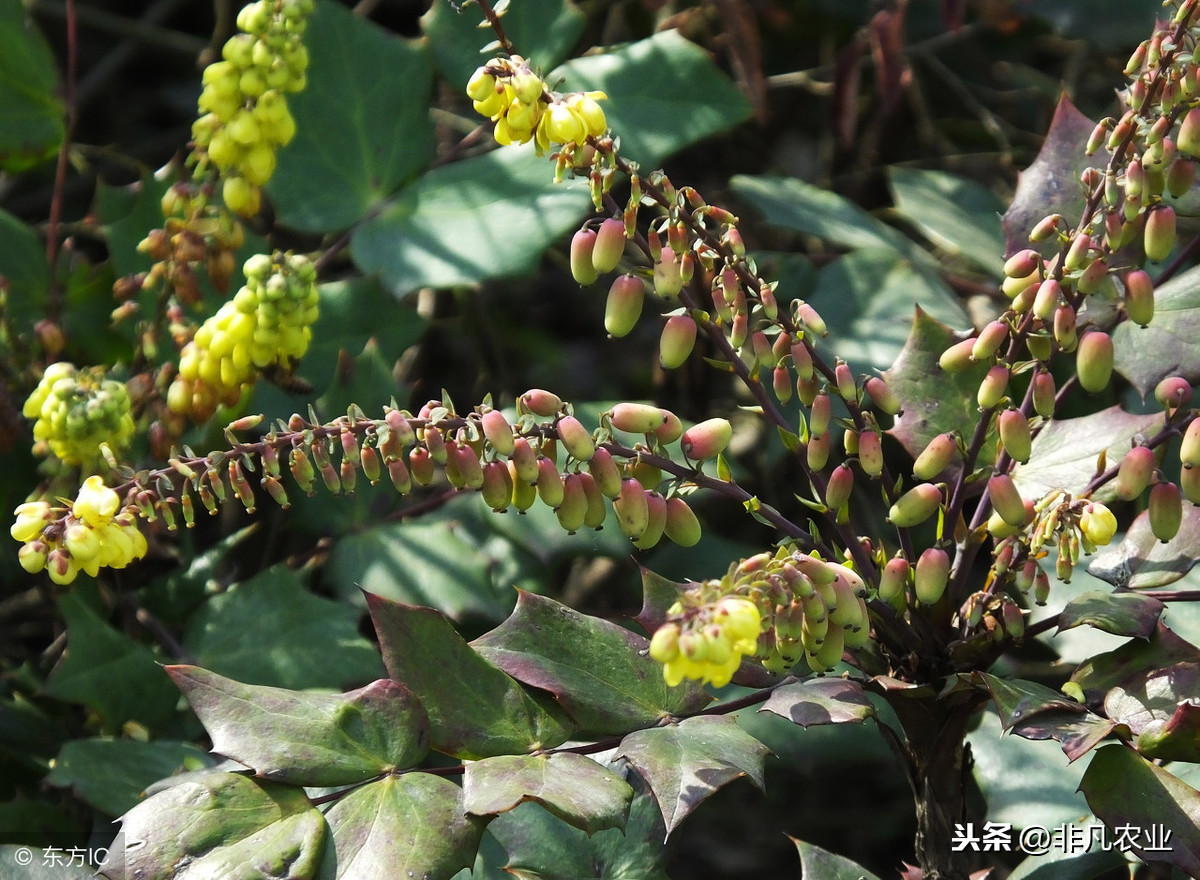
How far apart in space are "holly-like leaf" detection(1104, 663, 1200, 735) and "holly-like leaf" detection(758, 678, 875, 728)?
185mm

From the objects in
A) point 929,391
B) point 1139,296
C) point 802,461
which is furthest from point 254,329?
point 1139,296

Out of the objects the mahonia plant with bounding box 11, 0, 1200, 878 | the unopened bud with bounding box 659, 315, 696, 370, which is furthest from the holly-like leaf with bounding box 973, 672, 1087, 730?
the unopened bud with bounding box 659, 315, 696, 370

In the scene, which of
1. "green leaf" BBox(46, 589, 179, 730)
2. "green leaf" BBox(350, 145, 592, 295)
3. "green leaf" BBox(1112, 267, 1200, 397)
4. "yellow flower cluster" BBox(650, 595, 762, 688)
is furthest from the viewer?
"green leaf" BBox(350, 145, 592, 295)

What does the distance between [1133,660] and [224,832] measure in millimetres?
686

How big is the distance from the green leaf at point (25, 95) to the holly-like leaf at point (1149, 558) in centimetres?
128

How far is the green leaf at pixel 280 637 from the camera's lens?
3.85ft

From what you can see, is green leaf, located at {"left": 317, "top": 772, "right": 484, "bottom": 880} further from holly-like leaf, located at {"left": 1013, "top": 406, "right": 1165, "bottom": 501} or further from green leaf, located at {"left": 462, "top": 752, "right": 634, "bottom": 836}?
holly-like leaf, located at {"left": 1013, "top": 406, "right": 1165, "bottom": 501}

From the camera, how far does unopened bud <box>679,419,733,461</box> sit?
800 mm

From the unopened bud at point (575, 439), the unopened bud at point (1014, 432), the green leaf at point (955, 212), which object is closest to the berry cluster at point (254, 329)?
the unopened bud at point (575, 439)

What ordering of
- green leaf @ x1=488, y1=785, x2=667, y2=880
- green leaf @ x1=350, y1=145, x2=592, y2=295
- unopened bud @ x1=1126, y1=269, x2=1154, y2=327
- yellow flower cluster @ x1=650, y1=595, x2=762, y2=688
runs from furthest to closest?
green leaf @ x1=350, y1=145, x2=592, y2=295, green leaf @ x1=488, y1=785, x2=667, y2=880, unopened bud @ x1=1126, y1=269, x2=1154, y2=327, yellow flower cluster @ x1=650, y1=595, x2=762, y2=688

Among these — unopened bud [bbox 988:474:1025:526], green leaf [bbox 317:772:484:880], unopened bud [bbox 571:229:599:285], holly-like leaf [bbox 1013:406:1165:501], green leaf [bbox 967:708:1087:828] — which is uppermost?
unopened bud [bbox 571:229:599:285]

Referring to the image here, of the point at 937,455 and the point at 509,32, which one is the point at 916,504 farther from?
the point at 509,32

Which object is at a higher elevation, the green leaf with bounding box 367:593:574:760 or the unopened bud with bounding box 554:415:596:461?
the unopened bud with bounding box 554:415:596:461

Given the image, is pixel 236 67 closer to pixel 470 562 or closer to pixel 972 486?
pixel 470 562
